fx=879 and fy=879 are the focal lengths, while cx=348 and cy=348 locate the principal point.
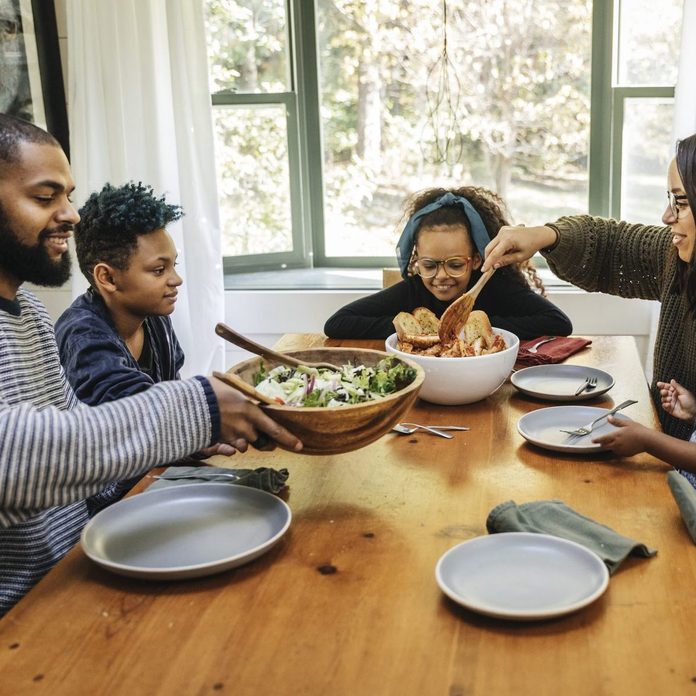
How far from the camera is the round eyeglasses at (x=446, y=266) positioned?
7.91 ft

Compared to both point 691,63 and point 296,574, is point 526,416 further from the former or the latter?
point 691,63

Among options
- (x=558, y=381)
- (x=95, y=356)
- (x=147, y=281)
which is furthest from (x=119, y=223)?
(x=558, y=381)

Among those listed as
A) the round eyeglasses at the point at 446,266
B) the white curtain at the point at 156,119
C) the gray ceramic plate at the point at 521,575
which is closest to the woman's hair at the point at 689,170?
the round eyeglasses at the point at 446,266

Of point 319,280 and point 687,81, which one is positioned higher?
point 687,81

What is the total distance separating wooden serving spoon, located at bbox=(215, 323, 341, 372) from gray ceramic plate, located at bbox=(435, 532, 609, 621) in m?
0.52

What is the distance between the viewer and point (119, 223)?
2080mm

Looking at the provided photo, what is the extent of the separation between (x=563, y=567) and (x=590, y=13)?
286 centimetres

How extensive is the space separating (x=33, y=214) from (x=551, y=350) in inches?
50.4

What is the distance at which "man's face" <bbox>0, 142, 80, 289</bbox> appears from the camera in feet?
4.92

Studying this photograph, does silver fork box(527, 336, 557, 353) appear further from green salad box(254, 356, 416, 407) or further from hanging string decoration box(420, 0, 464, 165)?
hanging string decoration box(420, 0, 464, 165)

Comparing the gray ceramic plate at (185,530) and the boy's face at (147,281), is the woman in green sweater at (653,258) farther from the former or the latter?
the gray ceramic plate at (185,530)

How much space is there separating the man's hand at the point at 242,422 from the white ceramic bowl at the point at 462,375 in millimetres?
470

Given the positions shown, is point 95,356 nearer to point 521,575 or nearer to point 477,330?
point 477,330

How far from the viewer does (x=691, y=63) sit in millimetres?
2990
